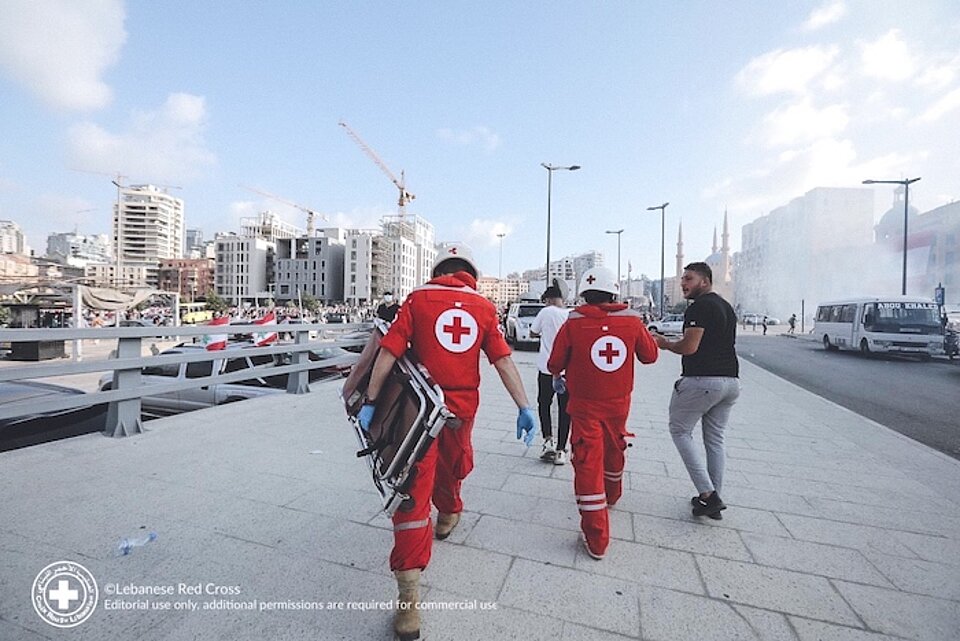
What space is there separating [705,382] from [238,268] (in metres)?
127

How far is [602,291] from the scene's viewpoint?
10.1 ft

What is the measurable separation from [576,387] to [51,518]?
3.46 meters

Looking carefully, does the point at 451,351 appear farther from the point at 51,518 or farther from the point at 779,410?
the point at 779,410

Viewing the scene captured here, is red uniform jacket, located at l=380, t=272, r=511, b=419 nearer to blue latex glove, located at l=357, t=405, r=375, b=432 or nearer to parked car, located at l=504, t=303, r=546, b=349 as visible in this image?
blue latex glove, located at l=357, t=405, r=375, b=432

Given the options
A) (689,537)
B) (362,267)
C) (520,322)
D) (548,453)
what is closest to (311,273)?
(362,267)

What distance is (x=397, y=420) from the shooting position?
218cm

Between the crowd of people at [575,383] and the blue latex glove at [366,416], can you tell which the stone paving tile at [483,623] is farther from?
the blue latex glove at [366,416]

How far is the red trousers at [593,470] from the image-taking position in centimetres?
269

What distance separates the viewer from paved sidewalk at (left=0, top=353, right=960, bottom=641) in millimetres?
2121

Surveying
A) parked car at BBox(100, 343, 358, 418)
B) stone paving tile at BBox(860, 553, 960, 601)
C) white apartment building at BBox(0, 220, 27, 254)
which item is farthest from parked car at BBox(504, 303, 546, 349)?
white apartment building at BBox(0, 220, 27, 254)

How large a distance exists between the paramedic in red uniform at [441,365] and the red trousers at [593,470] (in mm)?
375

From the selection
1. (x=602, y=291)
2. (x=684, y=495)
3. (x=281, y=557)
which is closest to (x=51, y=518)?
(x=281, y=557)

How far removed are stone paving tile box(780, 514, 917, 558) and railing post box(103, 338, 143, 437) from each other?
5915mm

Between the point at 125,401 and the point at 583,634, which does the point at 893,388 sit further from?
the point at 125,401
